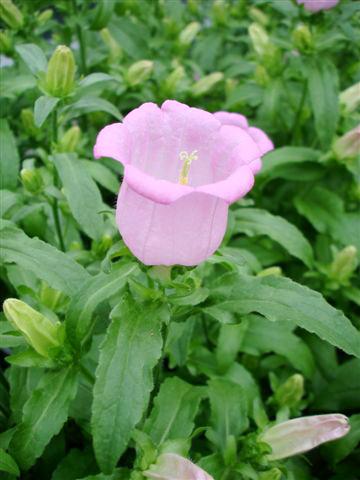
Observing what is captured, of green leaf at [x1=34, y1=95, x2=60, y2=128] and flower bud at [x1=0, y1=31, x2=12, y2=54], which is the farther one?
flower bud at [x1=0, y1=31, x2=12, y2=54]

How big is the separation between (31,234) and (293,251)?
3.07 ft

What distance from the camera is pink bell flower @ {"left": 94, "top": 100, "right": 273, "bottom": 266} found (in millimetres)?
1049

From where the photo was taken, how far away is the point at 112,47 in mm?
2889

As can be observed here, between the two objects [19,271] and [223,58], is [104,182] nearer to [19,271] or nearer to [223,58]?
[19,271]

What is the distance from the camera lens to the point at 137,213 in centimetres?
115

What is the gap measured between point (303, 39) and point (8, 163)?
1.39 m

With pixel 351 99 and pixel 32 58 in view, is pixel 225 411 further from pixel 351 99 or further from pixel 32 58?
pixel 351 99

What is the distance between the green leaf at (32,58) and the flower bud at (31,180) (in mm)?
340

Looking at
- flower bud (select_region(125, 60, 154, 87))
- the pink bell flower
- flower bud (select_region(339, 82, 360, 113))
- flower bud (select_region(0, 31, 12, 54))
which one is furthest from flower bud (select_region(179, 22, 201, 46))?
the pink bell flower

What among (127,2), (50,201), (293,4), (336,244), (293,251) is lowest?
(336,244)

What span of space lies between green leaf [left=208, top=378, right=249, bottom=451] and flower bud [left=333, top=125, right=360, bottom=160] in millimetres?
1150

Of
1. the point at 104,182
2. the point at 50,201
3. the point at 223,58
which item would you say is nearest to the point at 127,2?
the point at 223,58

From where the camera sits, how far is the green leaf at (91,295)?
1240 millimetres

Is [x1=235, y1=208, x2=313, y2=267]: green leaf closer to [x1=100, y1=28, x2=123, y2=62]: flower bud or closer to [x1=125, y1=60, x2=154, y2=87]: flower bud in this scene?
[x1=125, y1=60, x2=154, y2=87]: flower bud
